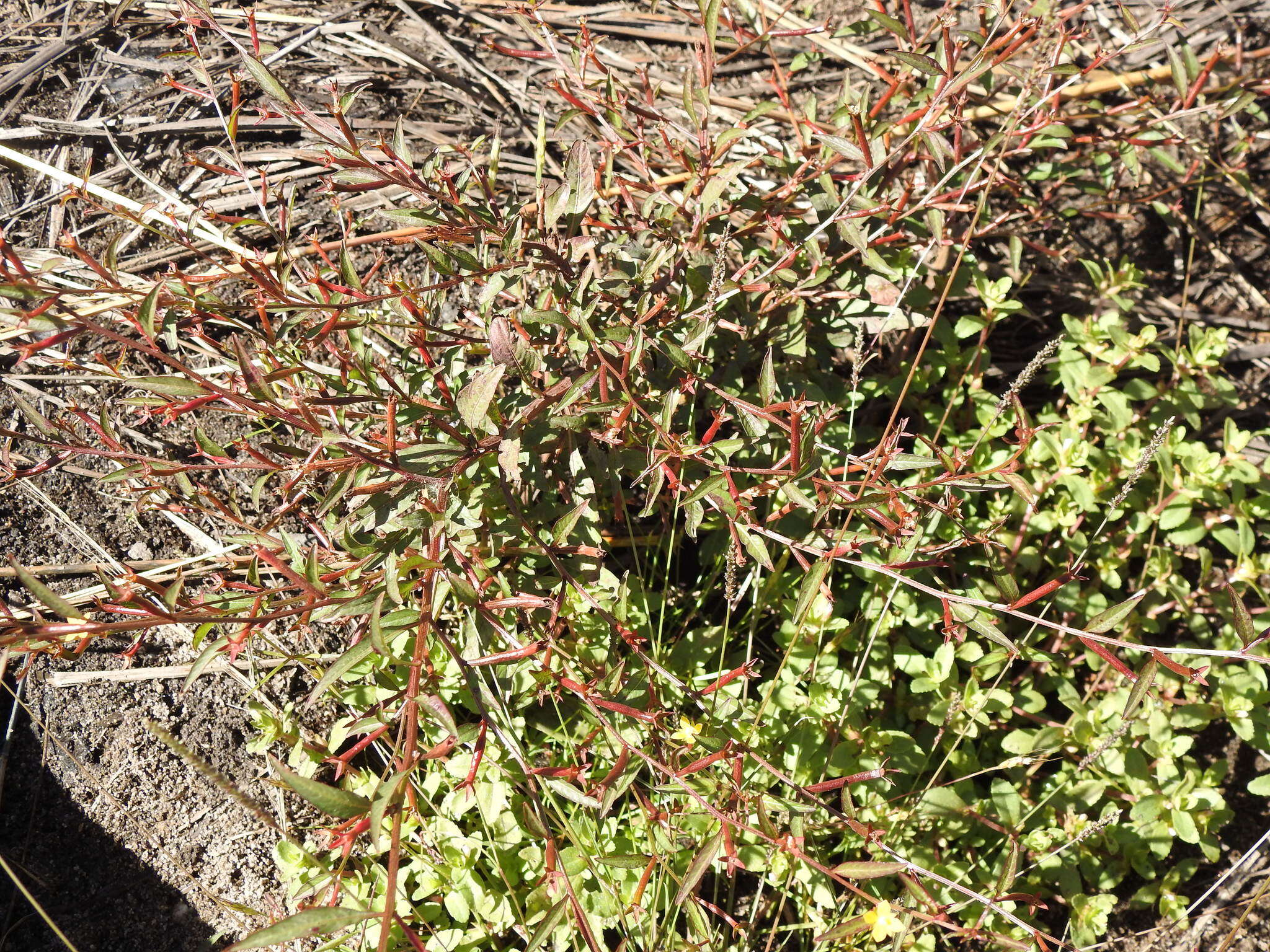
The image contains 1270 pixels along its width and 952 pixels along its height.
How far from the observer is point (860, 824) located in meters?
1.66

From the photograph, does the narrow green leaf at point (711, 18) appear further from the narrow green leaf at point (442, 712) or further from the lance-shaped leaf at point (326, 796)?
the lance-shaped leaf at point (326, 796)

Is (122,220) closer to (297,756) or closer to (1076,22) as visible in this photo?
(297,756)

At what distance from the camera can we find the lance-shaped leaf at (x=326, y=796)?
3.84 feet

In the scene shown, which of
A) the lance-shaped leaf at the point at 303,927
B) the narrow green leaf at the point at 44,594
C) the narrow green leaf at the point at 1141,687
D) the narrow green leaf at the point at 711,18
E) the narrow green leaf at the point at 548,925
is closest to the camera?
the lance-shaped leaf at the point at 303,927

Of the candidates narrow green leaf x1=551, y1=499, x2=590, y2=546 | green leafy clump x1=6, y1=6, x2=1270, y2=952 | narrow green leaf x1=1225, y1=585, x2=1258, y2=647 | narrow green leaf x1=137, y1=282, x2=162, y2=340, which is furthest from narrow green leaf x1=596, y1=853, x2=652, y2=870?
narrow green leaf x1=137, y1=282, x2=162, y2=340

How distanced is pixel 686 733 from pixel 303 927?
801 millimetres

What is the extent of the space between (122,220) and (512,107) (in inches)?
45.6

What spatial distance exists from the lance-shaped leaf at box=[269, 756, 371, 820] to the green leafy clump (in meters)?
0.02

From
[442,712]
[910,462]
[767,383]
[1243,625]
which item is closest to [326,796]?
[442,712]

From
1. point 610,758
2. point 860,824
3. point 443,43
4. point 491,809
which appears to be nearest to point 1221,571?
point 860,824

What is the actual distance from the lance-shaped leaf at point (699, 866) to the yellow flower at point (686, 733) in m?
0.19

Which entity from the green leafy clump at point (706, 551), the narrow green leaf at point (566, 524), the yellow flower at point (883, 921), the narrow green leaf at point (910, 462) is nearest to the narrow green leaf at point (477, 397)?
the green leafy clump at point (706, 551)

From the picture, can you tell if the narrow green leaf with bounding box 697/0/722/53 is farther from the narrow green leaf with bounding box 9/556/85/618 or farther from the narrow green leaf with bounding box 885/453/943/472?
the narrow green leaf with bounding box 9/556/85/618

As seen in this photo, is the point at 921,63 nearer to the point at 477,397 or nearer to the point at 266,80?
the point at 477,397
